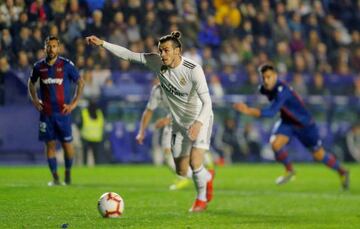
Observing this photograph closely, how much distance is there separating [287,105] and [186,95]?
579 cm

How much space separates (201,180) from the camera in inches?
520

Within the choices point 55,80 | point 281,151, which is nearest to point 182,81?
point 55,80

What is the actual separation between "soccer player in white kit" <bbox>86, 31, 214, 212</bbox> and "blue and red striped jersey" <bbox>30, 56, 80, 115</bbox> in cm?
347

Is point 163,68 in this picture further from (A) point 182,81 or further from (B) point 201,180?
(B) point 201,180

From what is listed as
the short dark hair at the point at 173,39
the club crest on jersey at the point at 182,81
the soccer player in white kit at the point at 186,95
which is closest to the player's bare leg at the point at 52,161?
the soccer player in white kit at the point at 186,95

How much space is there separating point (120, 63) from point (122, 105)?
2199mm

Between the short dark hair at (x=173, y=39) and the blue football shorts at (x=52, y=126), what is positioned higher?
the short dark hair at (x=173, y=39)

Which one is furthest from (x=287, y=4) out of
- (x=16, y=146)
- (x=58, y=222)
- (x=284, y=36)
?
(x=58, y=222)

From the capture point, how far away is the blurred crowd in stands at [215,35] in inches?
701

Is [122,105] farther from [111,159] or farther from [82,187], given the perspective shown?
[82,187]

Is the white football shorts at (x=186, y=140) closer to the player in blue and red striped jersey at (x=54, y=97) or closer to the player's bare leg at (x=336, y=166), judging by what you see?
the player in blue and red striped jersey at (x=54, y=97)

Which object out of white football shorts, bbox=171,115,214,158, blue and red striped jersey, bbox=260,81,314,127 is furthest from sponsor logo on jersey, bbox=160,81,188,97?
blue and red striped jersey, bbox=260,81,314,127

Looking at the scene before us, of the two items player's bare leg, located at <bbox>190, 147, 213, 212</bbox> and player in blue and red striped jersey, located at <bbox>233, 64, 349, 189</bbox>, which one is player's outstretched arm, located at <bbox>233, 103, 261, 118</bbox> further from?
player in blue and red striped jersey, located at <bbox>233, 64, 349, 189</bbox>

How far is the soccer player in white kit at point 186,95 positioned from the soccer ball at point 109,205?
1.25 m
